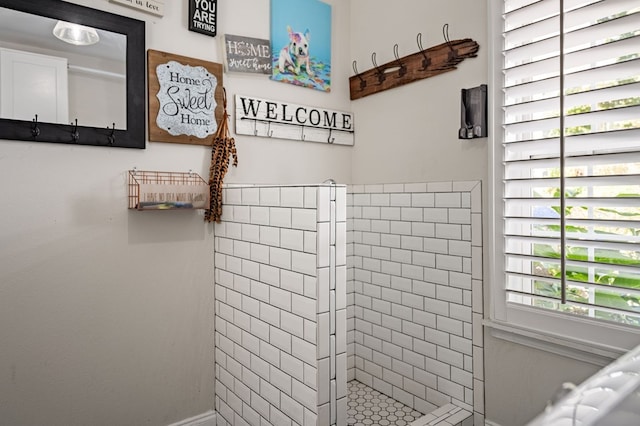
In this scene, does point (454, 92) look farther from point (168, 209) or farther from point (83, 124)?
point (83, 124)

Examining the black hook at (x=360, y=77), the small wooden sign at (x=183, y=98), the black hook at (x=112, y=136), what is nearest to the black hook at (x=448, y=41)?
the black hook at (x=360, y=77)

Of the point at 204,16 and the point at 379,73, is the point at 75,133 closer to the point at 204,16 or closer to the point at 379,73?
the point at 204,16

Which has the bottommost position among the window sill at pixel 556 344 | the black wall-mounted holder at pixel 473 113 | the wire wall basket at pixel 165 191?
the window sill at pixel 556 344

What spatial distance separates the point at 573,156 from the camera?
1.38 m

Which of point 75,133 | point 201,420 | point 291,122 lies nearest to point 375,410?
point 201,420

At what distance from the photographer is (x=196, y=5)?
5.83 ft

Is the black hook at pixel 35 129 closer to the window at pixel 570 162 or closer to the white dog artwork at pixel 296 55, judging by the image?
the white dog artwork at pixel 296 55

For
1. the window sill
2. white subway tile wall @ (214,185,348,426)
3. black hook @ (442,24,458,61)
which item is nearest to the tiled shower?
white subway tile wall @ (214,185,348,426)

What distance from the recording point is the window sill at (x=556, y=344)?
4.28ft

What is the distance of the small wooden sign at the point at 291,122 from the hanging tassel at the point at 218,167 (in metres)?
0.09

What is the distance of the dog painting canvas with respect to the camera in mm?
2057

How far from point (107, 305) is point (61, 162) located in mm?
583

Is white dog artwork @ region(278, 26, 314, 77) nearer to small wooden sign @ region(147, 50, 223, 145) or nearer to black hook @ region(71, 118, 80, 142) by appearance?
small wooden sign @ region(147, 50, 223, 145)

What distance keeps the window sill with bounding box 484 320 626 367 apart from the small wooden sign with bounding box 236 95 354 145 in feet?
4.15
